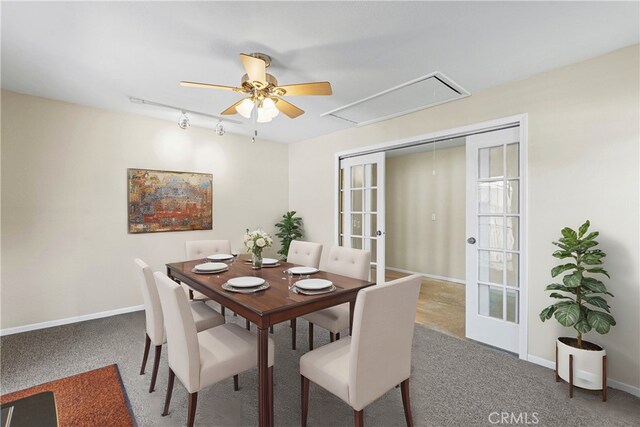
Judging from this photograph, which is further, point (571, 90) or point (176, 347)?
point (571, 90)

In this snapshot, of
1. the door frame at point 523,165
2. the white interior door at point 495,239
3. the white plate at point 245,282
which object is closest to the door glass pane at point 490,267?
the white interior door at point 495,239

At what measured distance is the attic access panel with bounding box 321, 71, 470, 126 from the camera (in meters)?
2.69

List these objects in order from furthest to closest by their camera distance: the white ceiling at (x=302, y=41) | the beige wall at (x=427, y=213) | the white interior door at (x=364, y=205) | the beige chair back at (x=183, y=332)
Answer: the beige wall at (x=427, y=213), the white interior door at (x=364, y=205), the white ceiling at (x=302, y=41), the beige chair back at (x=183, y=332)

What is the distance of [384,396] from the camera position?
2092 mm

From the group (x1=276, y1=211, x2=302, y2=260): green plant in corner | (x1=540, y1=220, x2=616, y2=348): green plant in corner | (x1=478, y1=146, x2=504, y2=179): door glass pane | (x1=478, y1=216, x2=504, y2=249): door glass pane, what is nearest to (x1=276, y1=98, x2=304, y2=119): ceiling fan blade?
(x1=478, y1=146, x2=504, y2=179): door glass pane

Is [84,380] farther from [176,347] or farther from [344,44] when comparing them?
[344,44]

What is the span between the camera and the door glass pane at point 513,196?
9.02 feet

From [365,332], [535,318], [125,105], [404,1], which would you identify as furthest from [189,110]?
[535,318]

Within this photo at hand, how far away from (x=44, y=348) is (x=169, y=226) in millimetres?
1727

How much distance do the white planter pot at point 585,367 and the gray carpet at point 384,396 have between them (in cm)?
11

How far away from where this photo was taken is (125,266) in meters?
3.65

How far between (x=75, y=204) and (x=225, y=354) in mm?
2924

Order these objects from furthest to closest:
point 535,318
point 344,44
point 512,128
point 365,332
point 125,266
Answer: point 125,266 < point 512,128 < point 535,318 < point 344,44 < point 365,332

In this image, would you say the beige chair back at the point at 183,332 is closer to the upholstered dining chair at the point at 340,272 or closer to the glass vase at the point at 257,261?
the glass vase at the point at 257,261
